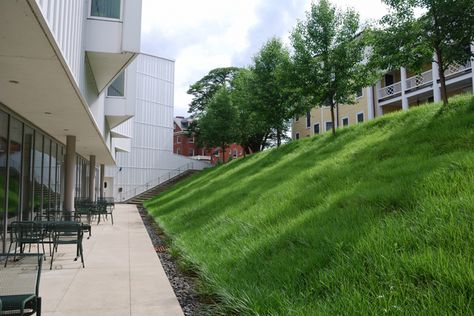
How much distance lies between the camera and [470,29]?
1118 centimetres

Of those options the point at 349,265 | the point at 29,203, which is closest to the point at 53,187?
the point at 29,203

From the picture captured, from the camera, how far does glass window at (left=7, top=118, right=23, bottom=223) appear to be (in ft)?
30.9

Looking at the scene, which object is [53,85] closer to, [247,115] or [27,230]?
[27,230]

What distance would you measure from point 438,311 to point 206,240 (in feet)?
17.8

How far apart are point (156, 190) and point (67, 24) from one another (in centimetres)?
3411

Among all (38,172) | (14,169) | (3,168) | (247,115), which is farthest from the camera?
(247,115)

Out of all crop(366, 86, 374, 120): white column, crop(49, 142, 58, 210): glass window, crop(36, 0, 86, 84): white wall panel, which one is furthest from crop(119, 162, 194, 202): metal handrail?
crop(36, 0, 86, 84): white wall panel

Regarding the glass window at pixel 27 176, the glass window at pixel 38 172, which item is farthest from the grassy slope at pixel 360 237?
the glass window at pixel 38 172

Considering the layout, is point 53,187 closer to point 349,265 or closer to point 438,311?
point 349,265

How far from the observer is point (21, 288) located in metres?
3.77

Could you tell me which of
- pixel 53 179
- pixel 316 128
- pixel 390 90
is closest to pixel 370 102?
pixel 390 90

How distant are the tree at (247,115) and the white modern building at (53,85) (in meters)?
10.3

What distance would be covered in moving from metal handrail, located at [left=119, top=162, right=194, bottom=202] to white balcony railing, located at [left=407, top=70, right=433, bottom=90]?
25.4 m

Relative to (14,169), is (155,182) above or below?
above
